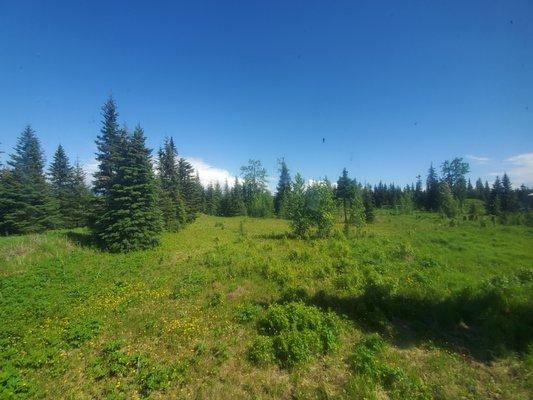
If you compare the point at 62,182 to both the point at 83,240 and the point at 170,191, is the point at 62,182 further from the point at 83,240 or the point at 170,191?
the point at 83,240

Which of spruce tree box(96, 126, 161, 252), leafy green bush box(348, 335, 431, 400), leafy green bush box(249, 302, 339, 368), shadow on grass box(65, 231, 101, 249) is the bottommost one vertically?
leafy green bush box(348, 335, 431, 400)

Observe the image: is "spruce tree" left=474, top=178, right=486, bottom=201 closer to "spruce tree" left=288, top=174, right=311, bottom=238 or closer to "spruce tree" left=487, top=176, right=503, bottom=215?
"spruce tree" left=487, top=176, right=503, bottom=215

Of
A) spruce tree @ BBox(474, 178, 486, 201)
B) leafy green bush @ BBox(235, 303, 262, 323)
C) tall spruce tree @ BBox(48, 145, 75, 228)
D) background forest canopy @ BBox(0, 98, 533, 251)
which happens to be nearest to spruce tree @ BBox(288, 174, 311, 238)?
background forest canopy @ BBox(0, 98, 533, 251)

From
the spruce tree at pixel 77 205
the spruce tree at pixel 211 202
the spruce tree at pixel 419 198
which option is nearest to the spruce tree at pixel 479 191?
the spruce tree at pixel 419 198

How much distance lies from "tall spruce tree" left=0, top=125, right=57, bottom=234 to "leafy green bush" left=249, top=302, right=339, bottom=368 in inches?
1334

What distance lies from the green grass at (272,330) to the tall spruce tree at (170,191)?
1753 cm

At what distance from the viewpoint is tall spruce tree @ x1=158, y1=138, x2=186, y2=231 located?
1331 inches

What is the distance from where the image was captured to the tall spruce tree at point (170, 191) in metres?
33.8

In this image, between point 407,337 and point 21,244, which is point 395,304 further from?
point 21,244

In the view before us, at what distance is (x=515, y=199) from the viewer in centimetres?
5806

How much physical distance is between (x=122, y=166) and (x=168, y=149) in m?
21.8

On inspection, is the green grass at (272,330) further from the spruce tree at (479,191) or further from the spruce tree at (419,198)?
the spruce tree at (479,191)

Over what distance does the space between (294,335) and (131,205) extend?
19115mm

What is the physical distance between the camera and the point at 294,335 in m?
8.29
